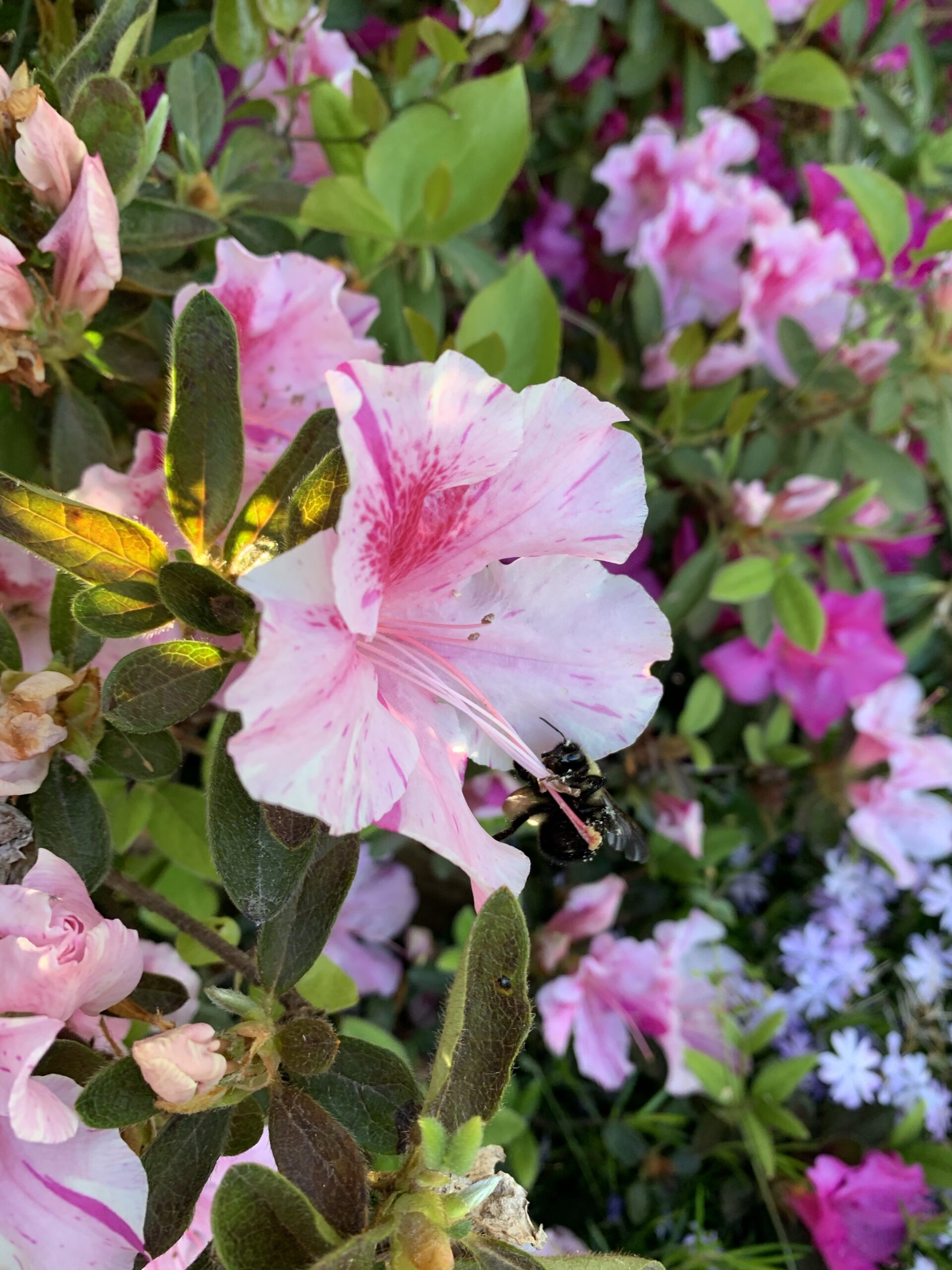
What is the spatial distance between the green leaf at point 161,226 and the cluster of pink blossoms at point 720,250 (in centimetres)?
66

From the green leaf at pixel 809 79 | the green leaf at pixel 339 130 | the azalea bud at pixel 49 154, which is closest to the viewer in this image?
the azalea bud at pixel 49 154

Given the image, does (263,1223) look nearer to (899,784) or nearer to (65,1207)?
(65,1207)

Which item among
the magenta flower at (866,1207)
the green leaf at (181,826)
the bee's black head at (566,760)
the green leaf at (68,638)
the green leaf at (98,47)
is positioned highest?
the green leaf at (98,47)

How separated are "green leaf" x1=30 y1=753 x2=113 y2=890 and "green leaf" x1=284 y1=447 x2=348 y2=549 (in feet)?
0.72

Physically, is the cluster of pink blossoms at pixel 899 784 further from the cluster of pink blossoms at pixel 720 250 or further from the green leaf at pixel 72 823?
the green leaf at pixel 72 823

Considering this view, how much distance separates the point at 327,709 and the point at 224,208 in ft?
1.72

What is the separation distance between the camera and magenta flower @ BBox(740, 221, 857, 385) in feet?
4.02

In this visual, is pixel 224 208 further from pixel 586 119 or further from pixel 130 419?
pixel 586 119

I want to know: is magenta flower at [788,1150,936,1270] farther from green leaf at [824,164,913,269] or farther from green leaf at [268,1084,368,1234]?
green leaf at [824,164,913,269]

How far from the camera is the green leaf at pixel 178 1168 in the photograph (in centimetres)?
49

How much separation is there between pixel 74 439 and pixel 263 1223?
509mm

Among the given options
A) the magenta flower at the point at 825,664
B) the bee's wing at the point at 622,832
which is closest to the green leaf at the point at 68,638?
the bee's wing at the point at 622,832

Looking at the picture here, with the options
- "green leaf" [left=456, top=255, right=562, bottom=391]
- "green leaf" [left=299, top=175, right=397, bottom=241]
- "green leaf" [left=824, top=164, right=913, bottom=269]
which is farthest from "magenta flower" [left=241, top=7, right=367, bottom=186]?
"green leaf" [left=824, top=164, right=913, bottom=269]

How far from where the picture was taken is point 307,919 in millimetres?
561
